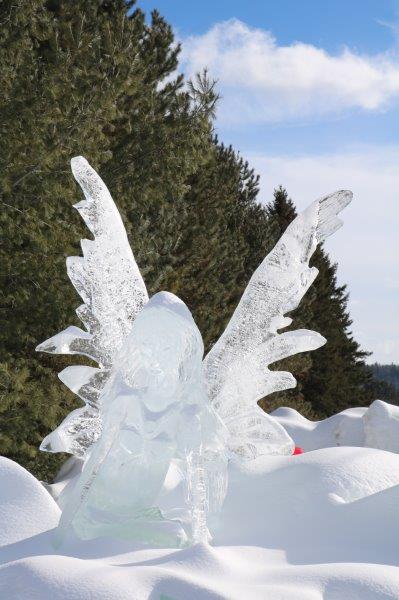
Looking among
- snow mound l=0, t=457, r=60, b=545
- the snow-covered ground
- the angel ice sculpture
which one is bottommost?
snow mound l=0, t=457, r=60, b=545

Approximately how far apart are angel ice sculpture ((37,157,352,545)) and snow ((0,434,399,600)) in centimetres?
22

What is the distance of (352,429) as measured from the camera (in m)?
11.0

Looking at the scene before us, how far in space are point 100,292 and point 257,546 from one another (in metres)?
1.71

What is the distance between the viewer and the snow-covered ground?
345 centimetres

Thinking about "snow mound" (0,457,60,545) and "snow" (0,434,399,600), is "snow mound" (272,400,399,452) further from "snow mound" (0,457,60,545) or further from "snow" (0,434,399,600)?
"snow mound" (0,457,60,545)

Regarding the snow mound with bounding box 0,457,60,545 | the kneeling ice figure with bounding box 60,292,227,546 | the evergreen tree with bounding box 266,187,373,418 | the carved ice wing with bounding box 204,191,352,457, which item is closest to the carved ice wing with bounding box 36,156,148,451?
the snow mound with bounding box 0,457,60,545

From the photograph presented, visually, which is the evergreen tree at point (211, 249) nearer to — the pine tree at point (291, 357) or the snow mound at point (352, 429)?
the pine tree at point (291, 357)

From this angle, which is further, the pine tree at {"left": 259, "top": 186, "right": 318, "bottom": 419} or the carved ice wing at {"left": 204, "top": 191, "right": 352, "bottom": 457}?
the pine tree at {"left": 259, "top": 186, "right": 318, "bottom": 419}

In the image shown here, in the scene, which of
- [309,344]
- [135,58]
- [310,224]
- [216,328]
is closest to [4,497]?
[309,344]

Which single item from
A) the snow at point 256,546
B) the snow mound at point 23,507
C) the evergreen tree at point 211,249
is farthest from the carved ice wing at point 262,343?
the evergreen tree at point 211,249

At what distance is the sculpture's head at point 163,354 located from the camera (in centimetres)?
414

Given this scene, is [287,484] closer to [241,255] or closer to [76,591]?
[76,591]

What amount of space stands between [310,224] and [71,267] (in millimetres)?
1583

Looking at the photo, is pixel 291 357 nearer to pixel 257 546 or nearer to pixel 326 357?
pixel 326 357
